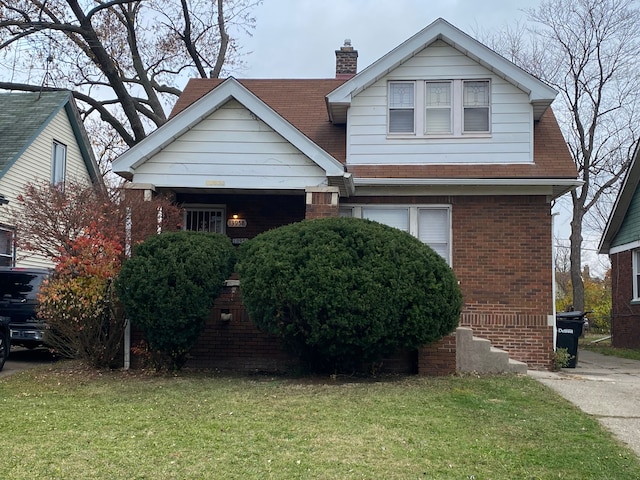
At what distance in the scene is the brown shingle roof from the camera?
12.3m

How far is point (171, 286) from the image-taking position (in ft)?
31.3

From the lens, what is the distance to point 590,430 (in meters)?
6.71

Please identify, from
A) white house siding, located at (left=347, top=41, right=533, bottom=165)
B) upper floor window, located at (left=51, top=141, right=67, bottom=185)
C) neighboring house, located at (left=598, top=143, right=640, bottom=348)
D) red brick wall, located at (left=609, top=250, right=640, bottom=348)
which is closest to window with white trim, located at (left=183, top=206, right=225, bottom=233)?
white house siding, located at (left=347, top=41, right=533, bottom=165)

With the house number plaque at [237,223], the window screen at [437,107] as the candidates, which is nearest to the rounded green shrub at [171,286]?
the house number plaque at [237,223]

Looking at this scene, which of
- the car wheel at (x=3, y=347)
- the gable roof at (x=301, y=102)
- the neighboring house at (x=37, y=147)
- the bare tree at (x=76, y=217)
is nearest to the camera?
the bare tree at (x=76, y=217)

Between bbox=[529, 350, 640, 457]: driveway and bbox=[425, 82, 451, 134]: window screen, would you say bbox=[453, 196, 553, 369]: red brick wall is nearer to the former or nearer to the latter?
bbox=[529, 350, 640, 457]: driveway

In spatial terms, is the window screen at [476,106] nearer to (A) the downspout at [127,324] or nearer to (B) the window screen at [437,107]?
(B) the window screen at [437,107]

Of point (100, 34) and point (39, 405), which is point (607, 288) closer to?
point (100, 34)

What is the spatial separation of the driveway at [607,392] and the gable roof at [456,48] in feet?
17.4

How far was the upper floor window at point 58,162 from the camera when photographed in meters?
20.8

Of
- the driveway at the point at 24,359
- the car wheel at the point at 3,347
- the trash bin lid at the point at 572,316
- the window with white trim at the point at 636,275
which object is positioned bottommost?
the driveway at the point at 24,359

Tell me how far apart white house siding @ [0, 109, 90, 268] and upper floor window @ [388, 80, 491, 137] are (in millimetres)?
9336

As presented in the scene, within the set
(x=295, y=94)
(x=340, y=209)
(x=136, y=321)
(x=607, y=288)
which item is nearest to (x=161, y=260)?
(x=136, y=321)

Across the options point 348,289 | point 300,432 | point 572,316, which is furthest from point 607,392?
point 300,432
